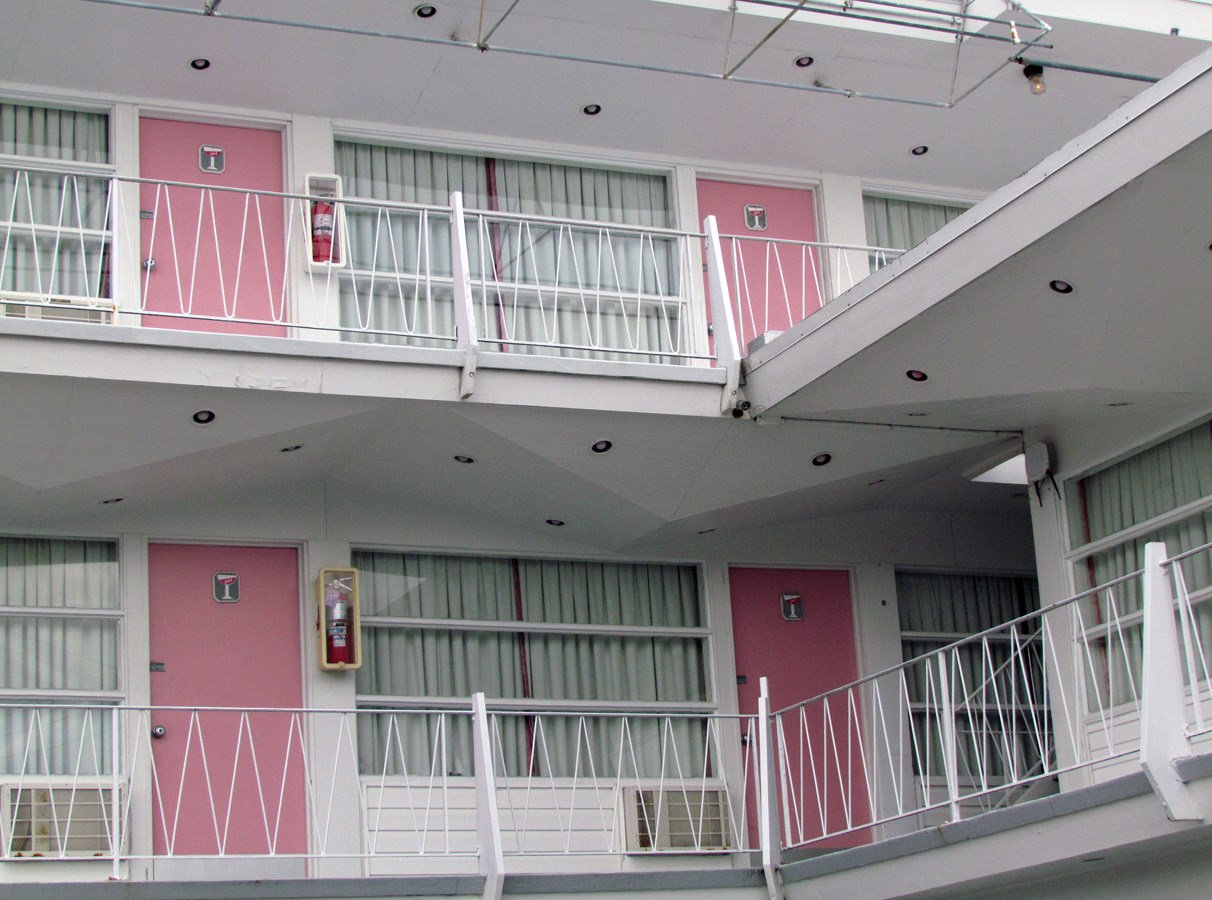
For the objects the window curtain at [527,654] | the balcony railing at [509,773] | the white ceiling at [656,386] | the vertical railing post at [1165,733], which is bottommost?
the vertical railing post at [1165,733]

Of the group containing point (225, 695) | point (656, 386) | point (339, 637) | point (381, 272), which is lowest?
point (225, 695)

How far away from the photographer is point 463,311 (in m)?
8.94

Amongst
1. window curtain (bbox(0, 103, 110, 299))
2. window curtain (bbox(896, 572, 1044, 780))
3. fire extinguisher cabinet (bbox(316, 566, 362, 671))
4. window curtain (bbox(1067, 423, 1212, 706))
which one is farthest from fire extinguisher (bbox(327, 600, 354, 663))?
window curtain (bbox(1067, 423, 1212, 706))

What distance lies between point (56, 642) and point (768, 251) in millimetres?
5211

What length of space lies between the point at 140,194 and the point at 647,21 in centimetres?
324

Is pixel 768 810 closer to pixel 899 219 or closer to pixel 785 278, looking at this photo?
pixel 785 278

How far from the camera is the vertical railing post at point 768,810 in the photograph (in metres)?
8.58

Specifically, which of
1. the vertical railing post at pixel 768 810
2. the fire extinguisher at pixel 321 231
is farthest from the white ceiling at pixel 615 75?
the vertical railing post at pixel 768 810

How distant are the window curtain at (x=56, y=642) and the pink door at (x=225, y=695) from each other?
10.8 inches

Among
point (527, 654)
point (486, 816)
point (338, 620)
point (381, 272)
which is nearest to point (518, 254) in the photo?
point (381, 272)

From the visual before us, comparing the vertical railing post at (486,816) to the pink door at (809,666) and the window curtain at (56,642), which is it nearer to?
the window curtain at (56,642)

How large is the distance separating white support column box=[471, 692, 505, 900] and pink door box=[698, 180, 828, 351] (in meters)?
3.90

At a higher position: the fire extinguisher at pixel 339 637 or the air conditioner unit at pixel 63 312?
the air conditioner unit at pixel 63 312

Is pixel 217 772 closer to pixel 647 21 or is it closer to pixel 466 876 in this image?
pixel 466 876
